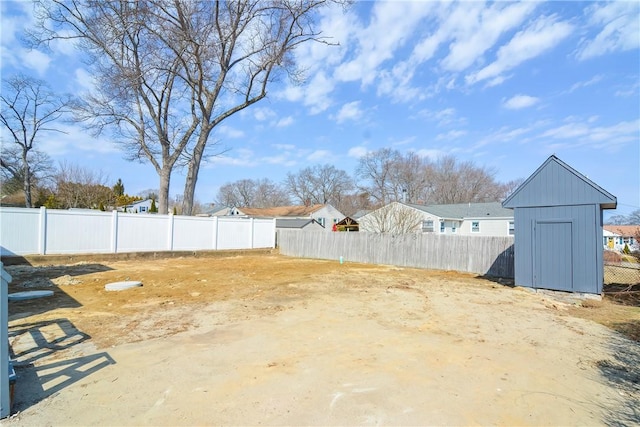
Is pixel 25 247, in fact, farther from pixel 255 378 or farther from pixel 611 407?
pixel 611 407

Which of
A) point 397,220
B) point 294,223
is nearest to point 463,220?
point 397,220

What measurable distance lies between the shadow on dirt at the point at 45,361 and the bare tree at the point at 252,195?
58834 millimetres

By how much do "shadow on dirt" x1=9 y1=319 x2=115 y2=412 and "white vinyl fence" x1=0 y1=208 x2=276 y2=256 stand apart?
9.84 m

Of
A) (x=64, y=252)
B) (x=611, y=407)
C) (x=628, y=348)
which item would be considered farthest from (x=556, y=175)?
(x=64, y=252)

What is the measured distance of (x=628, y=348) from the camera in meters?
4.84

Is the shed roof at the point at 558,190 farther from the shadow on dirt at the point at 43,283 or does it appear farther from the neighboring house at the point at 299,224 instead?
the neighboring house at the point at 299,224

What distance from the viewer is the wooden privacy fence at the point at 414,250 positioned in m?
13.0

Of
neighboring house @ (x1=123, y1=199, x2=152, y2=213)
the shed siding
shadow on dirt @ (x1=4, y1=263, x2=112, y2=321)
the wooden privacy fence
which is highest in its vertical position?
neighboring house @ (x1=123, y1=199, x2=152, y2=213)

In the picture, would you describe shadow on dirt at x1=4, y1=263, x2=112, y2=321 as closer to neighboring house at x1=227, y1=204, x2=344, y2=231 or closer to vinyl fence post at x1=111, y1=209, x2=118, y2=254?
vinyl fence post at x1=111, y1=209, x2=118, y2=254

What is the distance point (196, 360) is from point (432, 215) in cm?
2548

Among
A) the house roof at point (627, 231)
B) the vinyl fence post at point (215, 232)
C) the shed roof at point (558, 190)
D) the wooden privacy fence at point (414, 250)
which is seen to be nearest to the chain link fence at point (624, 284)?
the house roof at point (627, 231)

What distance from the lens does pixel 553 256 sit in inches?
356

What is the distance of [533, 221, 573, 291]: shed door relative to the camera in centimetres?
876

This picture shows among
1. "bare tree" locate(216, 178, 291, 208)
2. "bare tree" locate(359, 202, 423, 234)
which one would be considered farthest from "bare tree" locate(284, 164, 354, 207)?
"bare tree" locate(359, 202, 423, 234)
